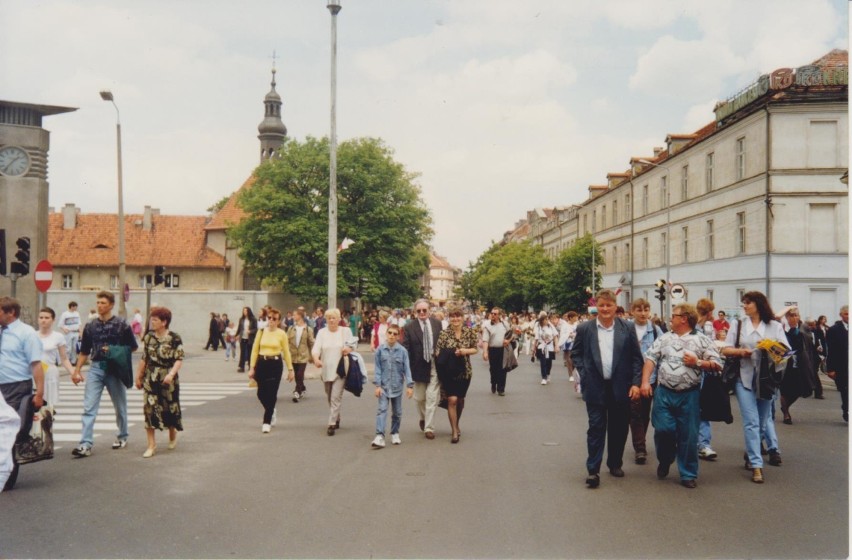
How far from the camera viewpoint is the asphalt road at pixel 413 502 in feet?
17.5

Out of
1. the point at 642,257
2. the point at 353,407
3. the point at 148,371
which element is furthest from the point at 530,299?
the point at 148,371

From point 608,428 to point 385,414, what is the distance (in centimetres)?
314

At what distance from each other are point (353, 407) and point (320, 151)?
119 feet

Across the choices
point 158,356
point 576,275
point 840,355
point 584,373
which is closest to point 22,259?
point 158,356

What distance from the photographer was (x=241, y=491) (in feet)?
23.1

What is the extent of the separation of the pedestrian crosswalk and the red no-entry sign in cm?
245

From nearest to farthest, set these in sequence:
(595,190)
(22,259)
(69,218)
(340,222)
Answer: (22,259)
(340,222)
(69,218)
(595,190)

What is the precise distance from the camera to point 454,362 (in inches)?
Answer: 410

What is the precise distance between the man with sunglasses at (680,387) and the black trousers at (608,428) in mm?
307

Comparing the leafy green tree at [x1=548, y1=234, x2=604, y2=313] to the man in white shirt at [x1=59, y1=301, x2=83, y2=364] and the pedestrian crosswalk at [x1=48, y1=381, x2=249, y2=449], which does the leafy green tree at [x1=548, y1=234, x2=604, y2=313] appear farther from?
the pedestrian crosswalk at [x1=48, y1=381, x2=249, y2=449]

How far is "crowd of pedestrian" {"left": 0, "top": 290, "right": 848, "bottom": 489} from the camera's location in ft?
24.2

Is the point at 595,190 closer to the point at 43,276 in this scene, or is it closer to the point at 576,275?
the point at 576,275

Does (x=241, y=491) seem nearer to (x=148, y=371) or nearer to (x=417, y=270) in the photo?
(x=148, y=371)

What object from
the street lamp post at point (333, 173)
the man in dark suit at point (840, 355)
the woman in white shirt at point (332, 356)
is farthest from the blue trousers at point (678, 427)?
the street lamp post at point (333, 173)
